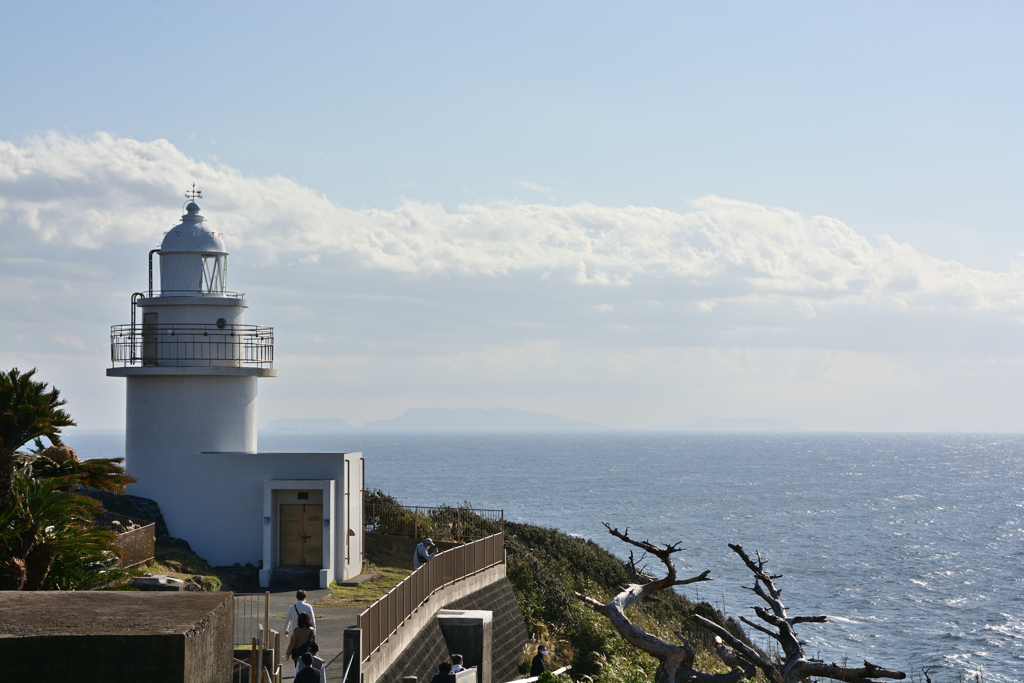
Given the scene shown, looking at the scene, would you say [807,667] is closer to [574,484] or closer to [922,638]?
[922,638]

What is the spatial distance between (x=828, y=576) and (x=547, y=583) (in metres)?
29.7

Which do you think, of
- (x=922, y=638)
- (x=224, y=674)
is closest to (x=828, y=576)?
(x=922, y=638)

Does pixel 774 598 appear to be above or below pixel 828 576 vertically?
above

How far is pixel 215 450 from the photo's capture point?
82.3ft

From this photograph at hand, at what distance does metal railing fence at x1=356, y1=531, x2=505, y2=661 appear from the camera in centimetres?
1330

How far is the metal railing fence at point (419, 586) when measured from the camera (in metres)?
13.3

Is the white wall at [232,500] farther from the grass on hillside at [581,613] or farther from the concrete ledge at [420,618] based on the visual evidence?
the concrete ledge at [420,618]

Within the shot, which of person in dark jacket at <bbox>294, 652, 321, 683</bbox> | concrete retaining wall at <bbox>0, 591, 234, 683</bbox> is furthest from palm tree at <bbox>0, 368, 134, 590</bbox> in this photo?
concrete retaining wall at <bbox>0, 591, 234, 683</bbox>

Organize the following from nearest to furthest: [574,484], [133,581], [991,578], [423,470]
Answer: [133,581], [991,578], [574,484], [423,470]

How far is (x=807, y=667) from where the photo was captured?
41.3ft

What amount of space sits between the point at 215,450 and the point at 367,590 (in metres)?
5.78

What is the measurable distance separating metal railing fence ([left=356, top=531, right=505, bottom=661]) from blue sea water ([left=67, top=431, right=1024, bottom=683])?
16043 millimetres

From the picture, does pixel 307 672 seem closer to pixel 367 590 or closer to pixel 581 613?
pixel 367 590

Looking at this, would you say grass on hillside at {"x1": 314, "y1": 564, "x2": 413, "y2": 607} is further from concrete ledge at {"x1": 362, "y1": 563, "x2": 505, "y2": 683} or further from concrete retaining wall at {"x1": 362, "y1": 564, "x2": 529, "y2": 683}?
concrete retaining wall at {"x1": 362, "y1": 564, "x2": 529, "y2": 683}
